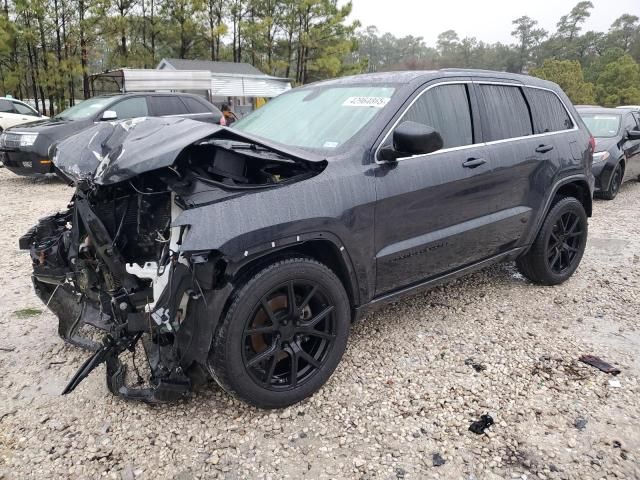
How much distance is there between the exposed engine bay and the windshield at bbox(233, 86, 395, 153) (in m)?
0.47

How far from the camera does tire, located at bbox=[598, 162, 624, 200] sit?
8.34 meters

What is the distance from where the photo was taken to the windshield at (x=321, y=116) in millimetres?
2963

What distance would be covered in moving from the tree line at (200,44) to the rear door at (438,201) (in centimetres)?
1911

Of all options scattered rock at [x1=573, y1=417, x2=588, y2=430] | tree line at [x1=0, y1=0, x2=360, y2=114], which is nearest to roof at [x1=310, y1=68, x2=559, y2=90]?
scattered rock at [x1=573, y1=417, x2=588, y2=430]

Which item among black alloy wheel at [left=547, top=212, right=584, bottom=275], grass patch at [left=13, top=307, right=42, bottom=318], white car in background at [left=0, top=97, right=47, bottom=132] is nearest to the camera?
grass patch at [left=13, top=307, right=42, bottom=318]

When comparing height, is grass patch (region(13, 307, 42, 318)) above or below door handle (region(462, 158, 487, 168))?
below

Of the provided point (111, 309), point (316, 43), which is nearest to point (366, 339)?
point (111, 309)

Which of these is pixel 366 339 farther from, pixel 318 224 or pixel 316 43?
pixel 316 43

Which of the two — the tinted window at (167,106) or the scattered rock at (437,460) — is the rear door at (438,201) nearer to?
the scattered rock at (437,460)

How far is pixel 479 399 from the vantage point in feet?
8.95

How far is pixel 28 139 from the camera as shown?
8117 mm

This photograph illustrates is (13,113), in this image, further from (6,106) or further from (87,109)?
(87,109)

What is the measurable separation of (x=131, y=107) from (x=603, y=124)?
8945 millimetres

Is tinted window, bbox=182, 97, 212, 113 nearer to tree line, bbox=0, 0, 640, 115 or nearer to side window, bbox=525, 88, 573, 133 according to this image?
side window, bbox=525, 88, 573, 133
